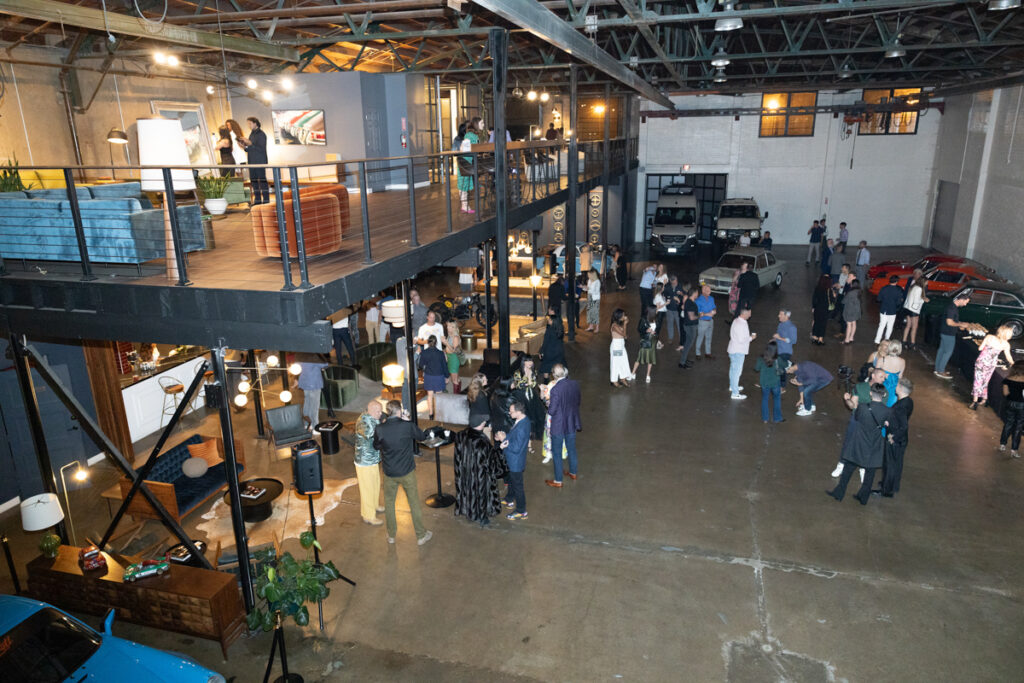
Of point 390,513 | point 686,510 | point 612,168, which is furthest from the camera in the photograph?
point 612,168

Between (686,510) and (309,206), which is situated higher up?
(309,206)

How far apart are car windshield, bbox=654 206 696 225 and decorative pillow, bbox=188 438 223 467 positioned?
19.0 meters

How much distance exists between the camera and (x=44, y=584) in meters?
6.43

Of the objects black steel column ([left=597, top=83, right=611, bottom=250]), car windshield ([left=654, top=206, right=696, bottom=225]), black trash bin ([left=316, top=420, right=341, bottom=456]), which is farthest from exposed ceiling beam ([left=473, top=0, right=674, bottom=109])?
car windshield ([left=654, top=206, right=696, bottom=225])

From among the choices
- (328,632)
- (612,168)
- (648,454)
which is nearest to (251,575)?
(328,632)

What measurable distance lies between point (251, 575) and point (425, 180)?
14.0 m

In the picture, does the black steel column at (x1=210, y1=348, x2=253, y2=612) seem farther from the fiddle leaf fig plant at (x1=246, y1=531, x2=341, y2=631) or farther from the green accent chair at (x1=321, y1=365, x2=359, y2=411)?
the green accent chair at (x1=321, y1=365, x2=359, y2=411)

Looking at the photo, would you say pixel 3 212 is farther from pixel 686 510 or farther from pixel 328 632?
pixel 686 510

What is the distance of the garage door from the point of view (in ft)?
92.5

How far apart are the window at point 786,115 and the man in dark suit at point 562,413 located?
22852mm

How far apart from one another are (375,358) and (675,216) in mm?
15518

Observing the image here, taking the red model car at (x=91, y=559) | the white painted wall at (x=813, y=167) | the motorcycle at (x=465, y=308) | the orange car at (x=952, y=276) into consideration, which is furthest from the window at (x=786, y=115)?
the red model car at (x=91, y=559)

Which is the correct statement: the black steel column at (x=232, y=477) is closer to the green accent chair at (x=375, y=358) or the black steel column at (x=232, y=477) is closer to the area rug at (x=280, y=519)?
the area rug at (x=280, y=519)

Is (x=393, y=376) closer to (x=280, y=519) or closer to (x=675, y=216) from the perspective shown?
(x=280, y=519)
